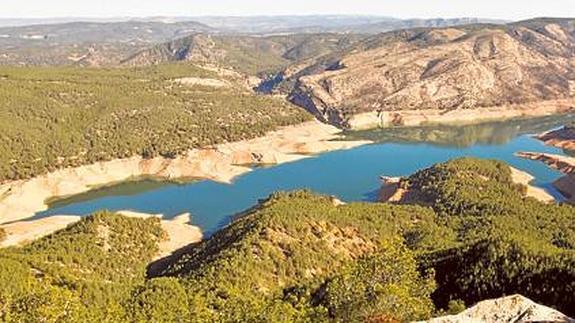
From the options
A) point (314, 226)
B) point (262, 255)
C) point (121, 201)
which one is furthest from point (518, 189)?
point (121, 201)

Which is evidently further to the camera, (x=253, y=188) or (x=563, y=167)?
(x=563, y=167)

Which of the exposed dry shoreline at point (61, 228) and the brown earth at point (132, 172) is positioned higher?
the exposed dry shoreline at point (61, 228)

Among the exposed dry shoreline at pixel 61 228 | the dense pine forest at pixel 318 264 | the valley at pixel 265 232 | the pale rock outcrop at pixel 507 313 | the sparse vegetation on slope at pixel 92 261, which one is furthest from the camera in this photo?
the exposed dry shoreline at pixel 61 228

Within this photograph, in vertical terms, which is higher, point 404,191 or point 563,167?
point 404,191

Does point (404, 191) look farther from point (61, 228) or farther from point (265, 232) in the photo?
point (61, 228)

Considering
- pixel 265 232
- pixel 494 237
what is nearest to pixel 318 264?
pixel 265 232

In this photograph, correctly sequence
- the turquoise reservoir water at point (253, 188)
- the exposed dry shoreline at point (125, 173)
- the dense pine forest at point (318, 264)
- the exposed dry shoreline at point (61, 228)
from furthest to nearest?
the exposed dry shoreline at point (125, 173) < the turquoise reservoir water at point (253, 188) < the exposed dry shoreline at point (61, 228) < the dense pine forest at point (318, 264)

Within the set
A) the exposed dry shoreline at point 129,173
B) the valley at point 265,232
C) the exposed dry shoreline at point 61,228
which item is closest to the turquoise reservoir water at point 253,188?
the valley at point 265,232

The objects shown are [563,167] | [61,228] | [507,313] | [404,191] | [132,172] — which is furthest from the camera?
[132,172]

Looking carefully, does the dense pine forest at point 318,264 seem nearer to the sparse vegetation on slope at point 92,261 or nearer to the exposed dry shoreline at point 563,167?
the sparse vegetation on slope at point 92,261
